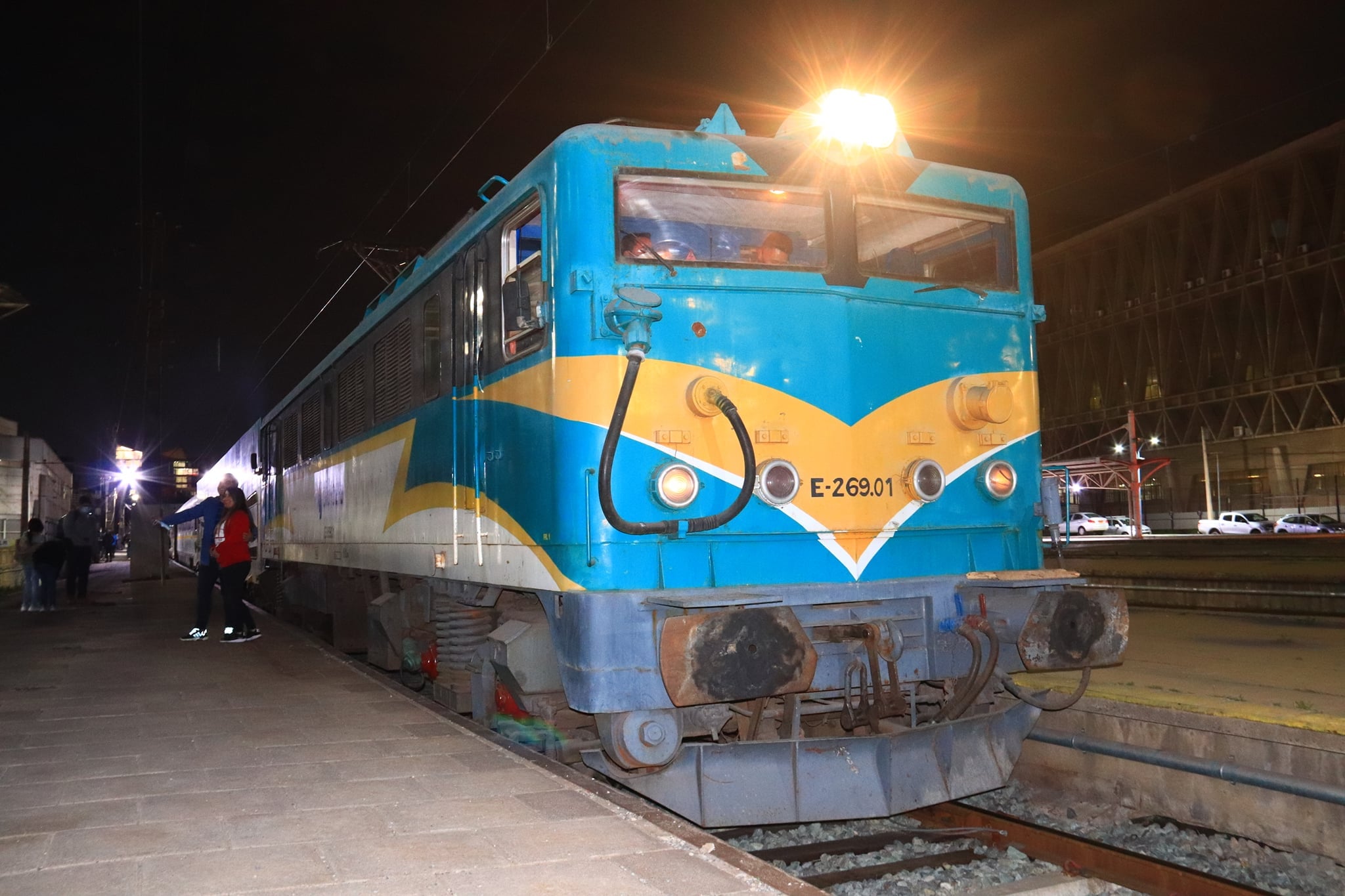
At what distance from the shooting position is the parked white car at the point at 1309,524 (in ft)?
124

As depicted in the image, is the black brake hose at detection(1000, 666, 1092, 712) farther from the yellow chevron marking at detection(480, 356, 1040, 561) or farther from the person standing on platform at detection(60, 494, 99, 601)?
the person standing on platform at detection(60, 494, 99, 601)

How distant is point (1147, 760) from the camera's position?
6.41m

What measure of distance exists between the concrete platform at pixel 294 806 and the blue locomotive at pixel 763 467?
2.24 ft

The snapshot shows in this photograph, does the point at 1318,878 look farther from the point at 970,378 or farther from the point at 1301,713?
the point at 970,378

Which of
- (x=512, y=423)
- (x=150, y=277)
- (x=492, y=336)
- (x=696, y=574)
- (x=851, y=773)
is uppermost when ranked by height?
(x=150, y=277)

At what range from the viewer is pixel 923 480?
19.3 feet

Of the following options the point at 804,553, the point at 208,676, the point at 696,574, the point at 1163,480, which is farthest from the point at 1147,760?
the point at 1163,480

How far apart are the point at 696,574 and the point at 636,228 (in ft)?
5.93

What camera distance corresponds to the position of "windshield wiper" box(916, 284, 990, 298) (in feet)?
20.2

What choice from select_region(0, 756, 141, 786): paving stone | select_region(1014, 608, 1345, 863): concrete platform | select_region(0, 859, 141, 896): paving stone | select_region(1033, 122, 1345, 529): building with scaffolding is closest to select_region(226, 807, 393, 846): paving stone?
select_region(0, 859, 141, 896): paving stone

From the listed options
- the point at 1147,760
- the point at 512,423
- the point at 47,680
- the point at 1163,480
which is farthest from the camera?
the point at 1163,480

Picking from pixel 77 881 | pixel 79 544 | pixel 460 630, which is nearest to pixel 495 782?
pixel 77 881

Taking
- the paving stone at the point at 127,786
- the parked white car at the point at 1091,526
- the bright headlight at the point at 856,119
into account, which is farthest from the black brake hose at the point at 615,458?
the parked white car at the point at 1091,526

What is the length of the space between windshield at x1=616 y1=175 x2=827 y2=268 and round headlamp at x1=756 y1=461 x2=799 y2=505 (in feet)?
A: 3.60
